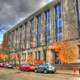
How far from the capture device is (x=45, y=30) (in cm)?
9075

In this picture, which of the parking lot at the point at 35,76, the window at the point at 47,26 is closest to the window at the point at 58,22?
the window at the point at 47,26

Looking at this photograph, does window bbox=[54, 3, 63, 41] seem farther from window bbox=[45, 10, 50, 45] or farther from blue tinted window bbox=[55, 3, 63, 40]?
window bbox=[45, 10, 50, 45]

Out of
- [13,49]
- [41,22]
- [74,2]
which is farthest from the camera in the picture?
[13,49]

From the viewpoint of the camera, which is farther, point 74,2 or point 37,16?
point 37,16

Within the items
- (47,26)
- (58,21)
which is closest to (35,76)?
(58,21)

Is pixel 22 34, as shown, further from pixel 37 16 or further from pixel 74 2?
pixel 74 2

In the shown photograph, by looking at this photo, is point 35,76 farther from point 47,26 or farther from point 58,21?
point 47,26

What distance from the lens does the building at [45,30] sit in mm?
69188

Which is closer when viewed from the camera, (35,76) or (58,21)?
(35,76)

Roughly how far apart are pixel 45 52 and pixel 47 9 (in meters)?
15.2

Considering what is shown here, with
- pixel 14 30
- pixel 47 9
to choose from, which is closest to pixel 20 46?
pixel 14 30

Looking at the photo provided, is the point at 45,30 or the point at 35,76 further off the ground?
the point at 45,30

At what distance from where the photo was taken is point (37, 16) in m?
99.6

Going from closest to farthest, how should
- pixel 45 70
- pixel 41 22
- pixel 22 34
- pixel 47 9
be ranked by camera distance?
pixel 45 70 → pixel 47 9 → pixel 41 22 → pixel 22 34
